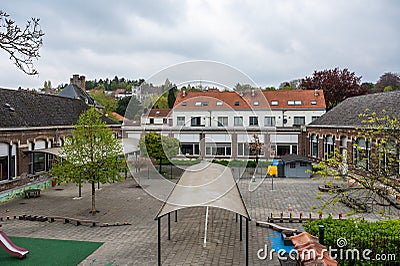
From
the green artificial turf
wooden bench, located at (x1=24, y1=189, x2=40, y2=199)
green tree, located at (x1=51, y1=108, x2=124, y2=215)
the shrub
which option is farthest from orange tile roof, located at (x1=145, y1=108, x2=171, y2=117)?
wooden bench, located at (x1=24, y1=189, x2=40, y2=199)

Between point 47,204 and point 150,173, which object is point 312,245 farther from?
point 150,173

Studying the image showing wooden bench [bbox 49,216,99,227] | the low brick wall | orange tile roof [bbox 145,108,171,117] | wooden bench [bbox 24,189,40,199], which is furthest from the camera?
wooden bench [bbox 24,189,40,199]

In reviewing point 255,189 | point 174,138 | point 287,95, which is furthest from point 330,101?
point 174,138

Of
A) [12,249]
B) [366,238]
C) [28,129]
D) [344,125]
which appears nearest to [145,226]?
[12,249]

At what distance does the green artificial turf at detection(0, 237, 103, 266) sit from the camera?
1042 cm

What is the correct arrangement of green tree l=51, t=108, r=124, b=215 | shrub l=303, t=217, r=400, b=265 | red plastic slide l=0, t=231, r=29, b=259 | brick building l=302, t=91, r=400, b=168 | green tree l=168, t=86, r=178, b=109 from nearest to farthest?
1. green tree l=168, t=86, r=178, b=109
2. shrub l=303, t=217, r=400, b=265
3. red plastic slide l=0, t=231, r=29, b=259
4. green tree l=51, t=108, r=124, b=215
5. brick building l=302, t=91, r=400, b=168

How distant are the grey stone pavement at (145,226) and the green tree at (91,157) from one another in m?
1.82

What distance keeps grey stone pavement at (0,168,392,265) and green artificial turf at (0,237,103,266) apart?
40 centimetres

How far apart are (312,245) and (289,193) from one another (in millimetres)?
13923

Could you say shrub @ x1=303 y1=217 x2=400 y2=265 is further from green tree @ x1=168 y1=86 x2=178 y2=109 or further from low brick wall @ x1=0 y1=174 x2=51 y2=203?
low brick wall @ x1=0 y1=174 x2=51 y2=203

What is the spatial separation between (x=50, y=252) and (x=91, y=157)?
6108 millimetres

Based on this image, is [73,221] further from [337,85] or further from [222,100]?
[337,85]

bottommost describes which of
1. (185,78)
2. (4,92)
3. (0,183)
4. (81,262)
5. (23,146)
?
(81,262)

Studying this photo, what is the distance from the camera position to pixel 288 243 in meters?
11.7
